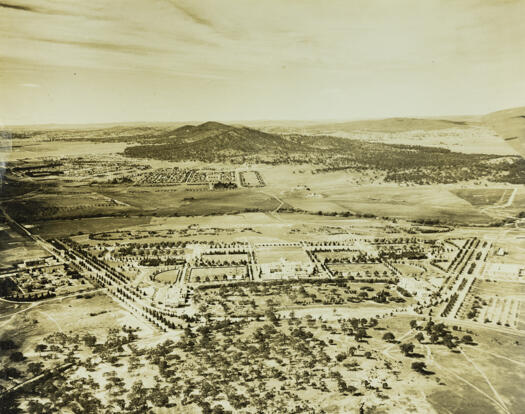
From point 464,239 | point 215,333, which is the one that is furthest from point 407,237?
point 215,333

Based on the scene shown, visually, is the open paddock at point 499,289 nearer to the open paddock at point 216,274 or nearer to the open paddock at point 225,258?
the open paddock at point 216,274

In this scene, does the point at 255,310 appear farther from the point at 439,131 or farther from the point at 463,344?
the point at 439,131

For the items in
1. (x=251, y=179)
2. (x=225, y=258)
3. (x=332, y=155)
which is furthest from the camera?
(x=332, y=155)

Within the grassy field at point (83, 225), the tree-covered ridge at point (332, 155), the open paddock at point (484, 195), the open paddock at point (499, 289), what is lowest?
the open paddock at point (499, 289)

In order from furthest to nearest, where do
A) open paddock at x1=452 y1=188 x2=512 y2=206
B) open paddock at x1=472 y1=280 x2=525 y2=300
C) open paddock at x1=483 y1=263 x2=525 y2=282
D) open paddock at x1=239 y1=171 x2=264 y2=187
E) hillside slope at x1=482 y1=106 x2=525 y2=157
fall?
open paddock at x1=239 y1=171 x2=264 y2=187
open paddock at x1=452 y1=188 x2=512 y2=206
open paddock at x1=483 y1=263 x2=525 y2=282
open paddock at x1=472 y1=280 x2=525 y2=300
hillside slope at x1=482 y1=106 x2=525 y2=157

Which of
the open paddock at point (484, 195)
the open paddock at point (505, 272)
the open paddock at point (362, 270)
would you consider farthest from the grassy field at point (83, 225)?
the open paddock at point (484, 195)

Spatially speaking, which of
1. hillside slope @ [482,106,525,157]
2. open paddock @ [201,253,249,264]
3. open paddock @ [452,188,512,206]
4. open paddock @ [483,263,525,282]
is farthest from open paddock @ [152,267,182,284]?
open paddock @ [452,188,512,206]

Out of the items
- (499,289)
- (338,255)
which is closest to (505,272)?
(499,289)

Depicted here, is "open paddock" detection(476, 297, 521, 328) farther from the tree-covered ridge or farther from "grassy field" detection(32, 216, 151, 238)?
the tree-covered ridge

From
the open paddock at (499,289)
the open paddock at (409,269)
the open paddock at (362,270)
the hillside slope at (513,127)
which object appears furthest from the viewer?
the open paddock at (409,269)

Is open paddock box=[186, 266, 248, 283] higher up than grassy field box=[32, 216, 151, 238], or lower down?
lower down

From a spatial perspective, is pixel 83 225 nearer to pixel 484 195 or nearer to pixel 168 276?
pixel 168 276
